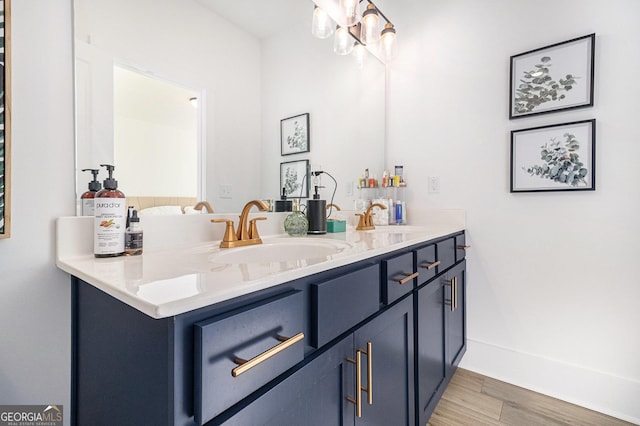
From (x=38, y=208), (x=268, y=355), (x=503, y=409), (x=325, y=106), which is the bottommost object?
(x=503, y=409)

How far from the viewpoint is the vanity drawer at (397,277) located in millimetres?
928

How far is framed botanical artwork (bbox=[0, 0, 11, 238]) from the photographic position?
662mm

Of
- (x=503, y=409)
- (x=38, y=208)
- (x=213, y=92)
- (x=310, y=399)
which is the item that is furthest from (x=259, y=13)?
(x=503, y=409)

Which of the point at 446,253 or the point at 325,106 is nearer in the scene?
the point at 446,253

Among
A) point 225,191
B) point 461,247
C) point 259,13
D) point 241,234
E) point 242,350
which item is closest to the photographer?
point 242,350

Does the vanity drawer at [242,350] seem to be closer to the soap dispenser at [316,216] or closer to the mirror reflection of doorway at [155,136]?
the mirror reflection of doorway at [155,136]

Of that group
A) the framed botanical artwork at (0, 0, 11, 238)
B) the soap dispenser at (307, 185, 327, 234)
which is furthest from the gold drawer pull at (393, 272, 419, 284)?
the framed botanical artwork at (0, 0, 11, 238)

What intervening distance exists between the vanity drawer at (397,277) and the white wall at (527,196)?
0.92 metres

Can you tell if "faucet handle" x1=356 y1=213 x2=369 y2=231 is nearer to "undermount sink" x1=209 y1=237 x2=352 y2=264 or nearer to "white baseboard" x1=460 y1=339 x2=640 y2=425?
"undermount sink" x1=209 y1=237 x2=352 y2=264

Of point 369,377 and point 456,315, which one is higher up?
point 369,377

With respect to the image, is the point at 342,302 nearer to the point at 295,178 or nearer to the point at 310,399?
the point at 310,399

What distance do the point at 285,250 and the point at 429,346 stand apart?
2.36 feet

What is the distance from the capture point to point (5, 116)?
67cm

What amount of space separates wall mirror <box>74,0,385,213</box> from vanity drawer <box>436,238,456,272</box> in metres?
0.63
